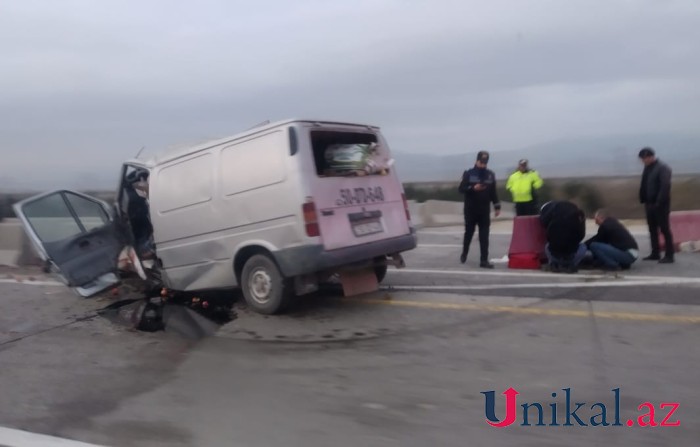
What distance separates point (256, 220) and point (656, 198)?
605 cm

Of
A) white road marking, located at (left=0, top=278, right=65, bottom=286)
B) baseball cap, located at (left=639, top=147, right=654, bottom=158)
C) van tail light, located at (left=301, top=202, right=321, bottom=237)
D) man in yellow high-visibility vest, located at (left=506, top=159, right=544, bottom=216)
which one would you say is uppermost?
baseball cap, located at (left=639, top=147, right=654, bottom=158)

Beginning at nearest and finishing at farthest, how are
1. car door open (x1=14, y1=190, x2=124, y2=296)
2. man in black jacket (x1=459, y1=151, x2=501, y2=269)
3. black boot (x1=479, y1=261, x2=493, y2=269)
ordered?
car door open (x1=14, y1=190, x2=124, y2=296), man in black jacket (x1=459, y1=151, x2=501, y2=269), black boot (x1=479, y1=261, x2=493, y2=269)

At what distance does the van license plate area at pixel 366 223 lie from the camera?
8.18 metres

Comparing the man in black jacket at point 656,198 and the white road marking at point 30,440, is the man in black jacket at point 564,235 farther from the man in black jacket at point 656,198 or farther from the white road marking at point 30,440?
the white road marking at point 30,440

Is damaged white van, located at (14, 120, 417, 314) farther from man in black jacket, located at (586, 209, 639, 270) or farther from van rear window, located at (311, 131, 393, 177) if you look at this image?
man in black jacket, located at (586, 209, 639, 270)

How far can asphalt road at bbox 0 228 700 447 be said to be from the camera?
17.0 feet

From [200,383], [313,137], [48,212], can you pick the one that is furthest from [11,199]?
[200,383]

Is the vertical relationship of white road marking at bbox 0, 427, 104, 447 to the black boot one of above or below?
above

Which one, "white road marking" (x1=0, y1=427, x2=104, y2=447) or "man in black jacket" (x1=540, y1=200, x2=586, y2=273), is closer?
"white road marking" (x1=0, y1=427, x2=104, y2=447)

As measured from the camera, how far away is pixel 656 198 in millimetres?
10820

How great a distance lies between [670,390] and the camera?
5602 millimetres

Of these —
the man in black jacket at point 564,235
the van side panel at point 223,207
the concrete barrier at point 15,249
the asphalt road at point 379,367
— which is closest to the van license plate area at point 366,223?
the van side panel at point 223,207

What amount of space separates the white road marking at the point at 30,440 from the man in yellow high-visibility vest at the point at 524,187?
29.9 ft

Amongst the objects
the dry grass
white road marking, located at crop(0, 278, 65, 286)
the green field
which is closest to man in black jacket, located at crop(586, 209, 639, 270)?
white road marking, located at crop(0, 278, 65, 286)
